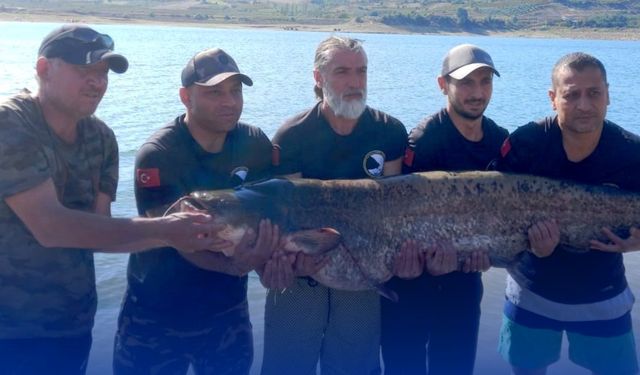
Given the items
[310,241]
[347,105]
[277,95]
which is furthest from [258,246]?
[277,95]

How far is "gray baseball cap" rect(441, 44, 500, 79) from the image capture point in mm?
4699

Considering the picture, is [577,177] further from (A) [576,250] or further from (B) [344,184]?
(B) [344,184]

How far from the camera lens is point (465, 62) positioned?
4.75m

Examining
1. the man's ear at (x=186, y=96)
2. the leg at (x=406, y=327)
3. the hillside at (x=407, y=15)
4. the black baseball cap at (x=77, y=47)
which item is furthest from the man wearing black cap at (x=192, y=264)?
the hillside at (x=407, y=15)

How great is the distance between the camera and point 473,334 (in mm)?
4785

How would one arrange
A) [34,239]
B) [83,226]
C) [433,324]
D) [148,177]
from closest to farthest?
[83,226] → [34,239] → [148,177] → [433,324]

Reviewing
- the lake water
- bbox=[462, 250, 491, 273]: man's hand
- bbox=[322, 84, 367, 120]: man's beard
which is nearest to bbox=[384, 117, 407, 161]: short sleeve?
bbox=[322, 84, 367, 120]: man's beard

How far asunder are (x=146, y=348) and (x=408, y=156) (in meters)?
2.16

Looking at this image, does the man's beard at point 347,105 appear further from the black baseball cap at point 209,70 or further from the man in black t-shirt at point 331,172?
the black baseball cap at point 209,70

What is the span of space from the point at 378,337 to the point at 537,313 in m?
1.10

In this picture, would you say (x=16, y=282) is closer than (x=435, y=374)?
Yes

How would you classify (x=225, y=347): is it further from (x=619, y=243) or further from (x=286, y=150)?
(x=619, y=243)

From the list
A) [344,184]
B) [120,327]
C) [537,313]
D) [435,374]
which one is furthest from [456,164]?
[120,327]

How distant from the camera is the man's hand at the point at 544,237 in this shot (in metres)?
4.55
